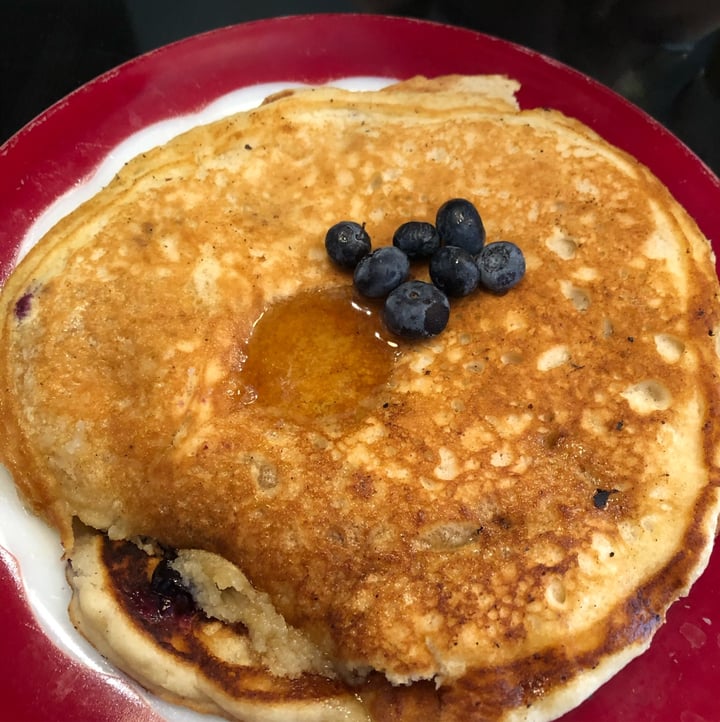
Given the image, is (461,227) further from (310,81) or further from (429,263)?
(310,81)

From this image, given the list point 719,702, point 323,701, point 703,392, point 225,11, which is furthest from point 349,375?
point 225,11

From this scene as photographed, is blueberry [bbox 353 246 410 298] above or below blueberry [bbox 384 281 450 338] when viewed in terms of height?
above

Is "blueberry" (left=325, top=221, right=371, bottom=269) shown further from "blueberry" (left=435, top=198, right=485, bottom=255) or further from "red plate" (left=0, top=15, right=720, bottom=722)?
"red plate" (left=0, top=15, right=720, bottom=722)

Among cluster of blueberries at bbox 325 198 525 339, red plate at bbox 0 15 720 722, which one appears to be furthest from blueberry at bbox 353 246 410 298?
red plate at bbox 0 15 720 722

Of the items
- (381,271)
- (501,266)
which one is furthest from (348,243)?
(501,266)

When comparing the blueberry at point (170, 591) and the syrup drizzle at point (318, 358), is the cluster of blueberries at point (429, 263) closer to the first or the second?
the syrup drizzle at point (318, 358)

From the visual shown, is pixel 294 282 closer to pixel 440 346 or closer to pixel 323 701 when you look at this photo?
pixel 440 346
